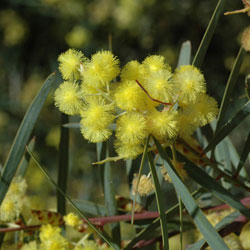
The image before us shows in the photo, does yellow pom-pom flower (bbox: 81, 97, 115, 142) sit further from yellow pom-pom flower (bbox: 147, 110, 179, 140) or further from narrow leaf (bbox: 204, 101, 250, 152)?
narrow leaf (bbox: 204, 101, 250, 152)

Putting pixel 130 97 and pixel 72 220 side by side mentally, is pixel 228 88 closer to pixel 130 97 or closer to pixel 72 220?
pixel 130 97

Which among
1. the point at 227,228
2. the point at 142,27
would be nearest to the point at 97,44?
the point at 142,27

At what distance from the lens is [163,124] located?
0.60 m

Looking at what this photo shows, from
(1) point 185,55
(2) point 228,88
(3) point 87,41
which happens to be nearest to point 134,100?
(2) point 228,88

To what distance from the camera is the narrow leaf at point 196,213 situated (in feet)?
1.98

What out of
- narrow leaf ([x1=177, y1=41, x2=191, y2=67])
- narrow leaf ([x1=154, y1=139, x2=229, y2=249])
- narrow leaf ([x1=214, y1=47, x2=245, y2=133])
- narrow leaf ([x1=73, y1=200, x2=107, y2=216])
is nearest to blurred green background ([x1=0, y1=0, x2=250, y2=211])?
narrow leaf ([x1=73, y1=200, x2=107, y2=216])

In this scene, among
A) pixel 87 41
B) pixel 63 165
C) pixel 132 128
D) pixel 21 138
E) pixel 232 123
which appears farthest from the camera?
pixel 87 41

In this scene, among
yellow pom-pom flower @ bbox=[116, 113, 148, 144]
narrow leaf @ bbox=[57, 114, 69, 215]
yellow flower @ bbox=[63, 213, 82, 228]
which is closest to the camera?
Answer: yellow pom-pom flower @ bbox=[116, 113, 148, 144]

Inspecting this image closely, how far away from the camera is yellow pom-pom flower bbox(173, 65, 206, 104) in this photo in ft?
2.04

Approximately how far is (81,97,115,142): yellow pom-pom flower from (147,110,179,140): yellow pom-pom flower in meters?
0.06

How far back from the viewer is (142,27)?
2.46 m

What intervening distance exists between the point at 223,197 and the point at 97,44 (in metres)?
2.00

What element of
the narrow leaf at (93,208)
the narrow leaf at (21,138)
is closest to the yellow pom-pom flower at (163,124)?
the narrow leaf at (21,138)

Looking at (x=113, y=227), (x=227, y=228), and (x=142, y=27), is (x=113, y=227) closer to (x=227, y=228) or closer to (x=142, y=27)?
(x=227, y=228)
